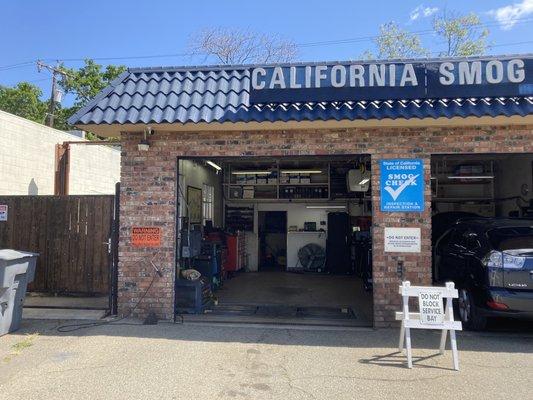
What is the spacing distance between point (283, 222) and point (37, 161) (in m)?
7.62

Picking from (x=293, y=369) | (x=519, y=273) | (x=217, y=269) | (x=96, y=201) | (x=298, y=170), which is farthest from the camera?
(x=298, y=170)

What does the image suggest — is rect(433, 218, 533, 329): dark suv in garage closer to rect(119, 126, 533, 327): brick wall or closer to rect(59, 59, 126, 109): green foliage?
rect(119, 126, 533, 327): brick wall

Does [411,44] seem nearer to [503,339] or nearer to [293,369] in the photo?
[503,339]

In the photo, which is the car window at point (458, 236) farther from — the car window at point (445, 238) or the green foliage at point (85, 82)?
the green foliage at point (85, 82)

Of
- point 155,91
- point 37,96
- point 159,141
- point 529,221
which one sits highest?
point 37,96

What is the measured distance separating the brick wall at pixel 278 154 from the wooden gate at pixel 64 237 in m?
2.18

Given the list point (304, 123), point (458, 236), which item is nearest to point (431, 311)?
point (458, 236)

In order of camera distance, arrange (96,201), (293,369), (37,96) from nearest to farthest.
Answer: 1. (293,369)
2. (96,201)
3. (37,96)

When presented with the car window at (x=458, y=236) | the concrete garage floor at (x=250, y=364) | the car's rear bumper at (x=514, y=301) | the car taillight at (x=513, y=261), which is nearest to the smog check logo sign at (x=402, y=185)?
the car window at (x=458, y=236)

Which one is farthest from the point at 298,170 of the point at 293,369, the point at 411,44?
the point at 411,44

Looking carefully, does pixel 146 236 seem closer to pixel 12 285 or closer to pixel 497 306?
pixel 12 285

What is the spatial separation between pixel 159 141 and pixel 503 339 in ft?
19.5

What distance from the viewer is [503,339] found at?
256 inches

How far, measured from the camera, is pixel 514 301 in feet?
20.5
